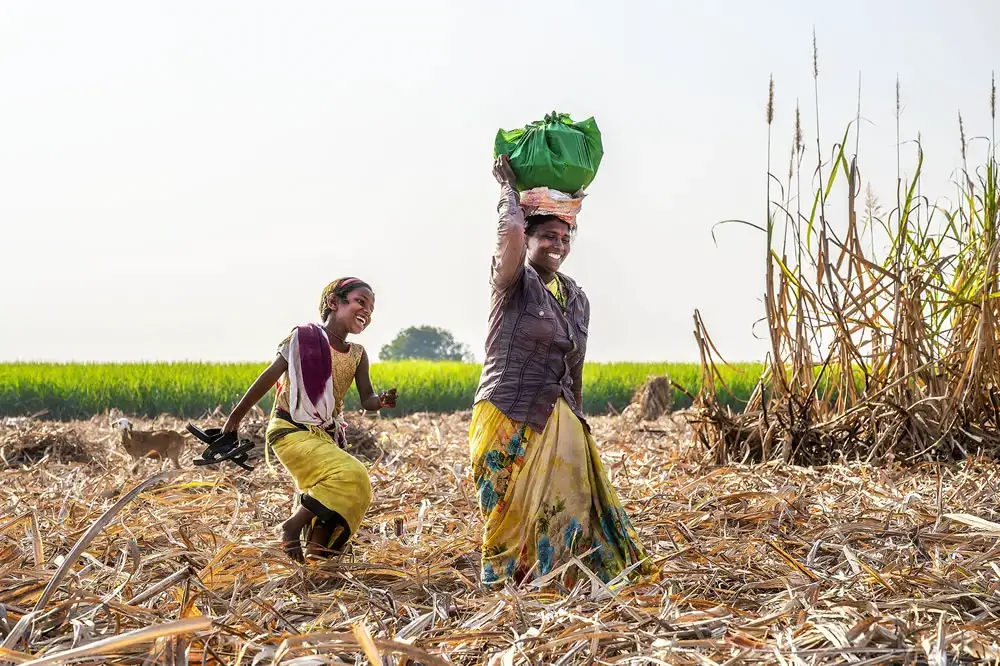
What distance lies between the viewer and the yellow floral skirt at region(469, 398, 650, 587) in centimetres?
312

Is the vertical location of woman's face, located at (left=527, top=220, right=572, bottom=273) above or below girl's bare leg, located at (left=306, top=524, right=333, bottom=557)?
above

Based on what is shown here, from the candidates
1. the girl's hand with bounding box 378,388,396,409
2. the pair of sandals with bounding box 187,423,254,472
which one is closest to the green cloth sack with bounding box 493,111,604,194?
the girl's hand with bounding box 378,388,396,409

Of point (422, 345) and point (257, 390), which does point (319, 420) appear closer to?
point (257, 390)

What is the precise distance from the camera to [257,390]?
12.1 ft

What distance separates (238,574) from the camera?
3.24 metres

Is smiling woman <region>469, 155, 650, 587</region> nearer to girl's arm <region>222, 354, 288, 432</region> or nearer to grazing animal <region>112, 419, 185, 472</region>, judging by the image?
girl's arm <region>222, 354, 288, 432</region>

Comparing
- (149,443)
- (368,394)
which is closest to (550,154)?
(368,394)

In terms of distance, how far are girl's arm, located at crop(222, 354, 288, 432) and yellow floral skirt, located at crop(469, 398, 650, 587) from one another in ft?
2.94

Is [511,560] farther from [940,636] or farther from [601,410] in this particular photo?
[601,410]

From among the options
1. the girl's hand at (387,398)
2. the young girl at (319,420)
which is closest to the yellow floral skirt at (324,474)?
the young girl at (319,420)

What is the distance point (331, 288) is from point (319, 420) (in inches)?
19.7

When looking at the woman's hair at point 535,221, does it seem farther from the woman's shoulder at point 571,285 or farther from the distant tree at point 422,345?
the distant tree at point 422,345

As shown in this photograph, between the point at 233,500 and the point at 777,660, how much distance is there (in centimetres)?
346

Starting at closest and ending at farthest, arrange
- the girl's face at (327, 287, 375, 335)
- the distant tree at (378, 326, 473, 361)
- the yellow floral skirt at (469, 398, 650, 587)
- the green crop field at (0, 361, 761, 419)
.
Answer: the yellow floral skirt at (469, 398, 650, 587) → the girl's face at (327, 287, 375, 335) → the green crop field at (0, 361, 761, 419) → the distant tree at (378, 326, 473, 361)
